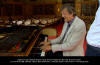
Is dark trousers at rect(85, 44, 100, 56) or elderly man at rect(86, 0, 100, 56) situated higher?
elderly man at rect(86, 0, 100, 56)

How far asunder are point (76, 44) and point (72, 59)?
127 centimetres

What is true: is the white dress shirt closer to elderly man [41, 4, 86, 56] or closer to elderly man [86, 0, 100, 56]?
elderly man [86, 0, 100, 56]

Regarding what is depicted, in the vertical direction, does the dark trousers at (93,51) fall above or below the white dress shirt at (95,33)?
below

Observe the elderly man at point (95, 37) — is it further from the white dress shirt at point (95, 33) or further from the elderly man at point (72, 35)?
the elderly man at point (72, 35)

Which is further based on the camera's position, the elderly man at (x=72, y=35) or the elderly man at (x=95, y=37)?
the elderly man at (x=72, y=35)

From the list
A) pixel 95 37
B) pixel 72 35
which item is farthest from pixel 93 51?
pixel 72 35

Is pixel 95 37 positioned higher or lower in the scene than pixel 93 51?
higher

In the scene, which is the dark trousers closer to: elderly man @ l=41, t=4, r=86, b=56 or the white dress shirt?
the white dress shirt

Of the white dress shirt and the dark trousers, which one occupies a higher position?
the white dress shirt

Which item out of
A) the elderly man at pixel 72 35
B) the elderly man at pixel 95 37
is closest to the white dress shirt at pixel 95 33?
the elderly man at pixel 95 37

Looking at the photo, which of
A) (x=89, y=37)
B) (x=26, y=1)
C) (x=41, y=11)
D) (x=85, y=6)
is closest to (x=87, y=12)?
(x=85, y=6)

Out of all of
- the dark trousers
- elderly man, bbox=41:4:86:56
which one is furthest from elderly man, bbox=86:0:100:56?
elderly man, bbox=41:4:86:56

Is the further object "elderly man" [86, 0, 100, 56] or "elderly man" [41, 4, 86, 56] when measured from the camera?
"elderly man" [41, 4, 86, 56]

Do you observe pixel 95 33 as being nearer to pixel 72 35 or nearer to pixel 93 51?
pixel 93 51
